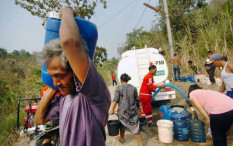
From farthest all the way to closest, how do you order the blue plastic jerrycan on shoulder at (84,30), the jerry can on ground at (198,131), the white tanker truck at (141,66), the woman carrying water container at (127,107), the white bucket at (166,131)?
the white tanker truck at (141,66)
the woman carrying water container at (127,107)
the white bucket at (166,131)
the jerry can on ground at (198,131)
the blue plastic jerrycan on shoulder at (84,30)

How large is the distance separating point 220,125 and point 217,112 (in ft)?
0.72

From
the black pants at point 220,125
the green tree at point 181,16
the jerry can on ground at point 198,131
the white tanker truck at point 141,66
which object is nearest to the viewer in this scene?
the black pants at point 220,125

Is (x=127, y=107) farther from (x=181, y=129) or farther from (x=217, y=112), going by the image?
(x=217, y=112)

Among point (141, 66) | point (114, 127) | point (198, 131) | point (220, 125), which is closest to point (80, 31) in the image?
point (220, 125)

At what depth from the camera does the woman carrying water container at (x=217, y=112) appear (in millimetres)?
2348

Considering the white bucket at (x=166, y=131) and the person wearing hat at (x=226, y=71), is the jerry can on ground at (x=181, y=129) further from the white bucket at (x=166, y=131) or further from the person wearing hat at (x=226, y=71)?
the person wearing hat at (x=226, y=71)

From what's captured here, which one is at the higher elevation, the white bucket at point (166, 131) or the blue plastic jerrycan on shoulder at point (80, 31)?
the blue plastic jerrycan on shoulder at point (80, 31)

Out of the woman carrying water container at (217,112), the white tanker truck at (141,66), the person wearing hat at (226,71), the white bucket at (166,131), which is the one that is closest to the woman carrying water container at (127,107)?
the white bucket at (166,131)

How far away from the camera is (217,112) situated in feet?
7.81

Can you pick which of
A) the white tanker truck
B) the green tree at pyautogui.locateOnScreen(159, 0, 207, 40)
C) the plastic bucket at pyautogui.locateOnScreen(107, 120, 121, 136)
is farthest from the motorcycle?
the green tree at pyautogui.locateOnScreen(159, 0, 207, 40)

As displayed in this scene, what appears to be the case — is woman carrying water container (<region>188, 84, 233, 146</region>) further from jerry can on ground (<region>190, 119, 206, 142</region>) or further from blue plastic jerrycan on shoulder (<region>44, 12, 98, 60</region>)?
blue plastic jerrycan on shoulder (<region>44, 12, 98, 60</region>)

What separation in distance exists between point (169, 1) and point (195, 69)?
20.9 ft

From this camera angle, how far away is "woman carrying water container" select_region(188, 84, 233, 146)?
2.35 m

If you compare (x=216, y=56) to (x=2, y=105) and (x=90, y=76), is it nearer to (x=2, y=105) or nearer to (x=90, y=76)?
(x=90, y=76)
